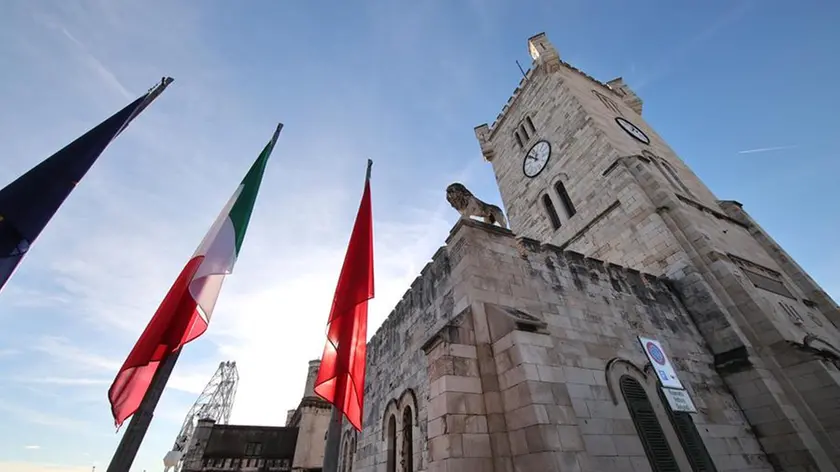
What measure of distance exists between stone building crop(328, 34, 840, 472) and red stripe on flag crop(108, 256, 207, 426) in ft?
12.2

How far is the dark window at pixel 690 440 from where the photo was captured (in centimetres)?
637

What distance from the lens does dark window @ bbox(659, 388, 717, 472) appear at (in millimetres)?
6367

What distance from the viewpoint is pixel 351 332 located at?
5.19 m

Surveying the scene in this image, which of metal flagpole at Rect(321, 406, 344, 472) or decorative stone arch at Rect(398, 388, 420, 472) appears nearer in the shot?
Result: metal flagpole at Rect(321, 406, 344, 472)

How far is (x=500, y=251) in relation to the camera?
7.51 metres

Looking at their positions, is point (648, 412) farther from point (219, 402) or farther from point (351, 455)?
point (219, 402)

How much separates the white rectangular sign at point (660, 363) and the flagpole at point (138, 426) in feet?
28.0

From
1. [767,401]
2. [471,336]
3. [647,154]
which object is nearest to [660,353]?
[767,401]

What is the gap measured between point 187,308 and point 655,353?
893 centimetres

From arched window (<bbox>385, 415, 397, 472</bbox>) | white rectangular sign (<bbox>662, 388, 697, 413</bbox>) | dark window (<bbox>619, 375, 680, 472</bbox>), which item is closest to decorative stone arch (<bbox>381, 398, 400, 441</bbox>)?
arched window (<bbox>385, 415, 397, 472</bbox>)

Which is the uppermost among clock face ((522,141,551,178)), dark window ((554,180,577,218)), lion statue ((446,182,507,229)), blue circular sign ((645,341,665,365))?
clock face ((522,141,551,178))

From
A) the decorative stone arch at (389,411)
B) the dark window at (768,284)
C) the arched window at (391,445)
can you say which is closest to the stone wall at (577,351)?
the dark window at (768,284)

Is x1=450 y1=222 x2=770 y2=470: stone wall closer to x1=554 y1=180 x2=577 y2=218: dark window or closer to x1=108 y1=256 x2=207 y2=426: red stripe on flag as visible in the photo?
x1=108 y1=256 x2=207 y2=426: red stripe on flag

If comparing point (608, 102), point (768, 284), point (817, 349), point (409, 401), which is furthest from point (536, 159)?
point (409, 401)
